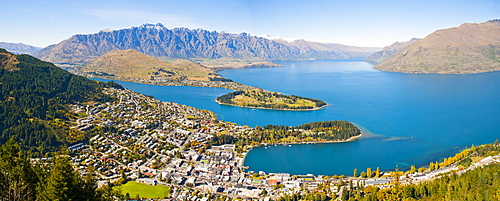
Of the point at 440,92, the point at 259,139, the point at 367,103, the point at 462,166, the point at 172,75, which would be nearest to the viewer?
the point at 462,166

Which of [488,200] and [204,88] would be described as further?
[204,88]

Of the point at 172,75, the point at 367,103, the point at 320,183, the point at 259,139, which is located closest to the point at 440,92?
the point at 367,103

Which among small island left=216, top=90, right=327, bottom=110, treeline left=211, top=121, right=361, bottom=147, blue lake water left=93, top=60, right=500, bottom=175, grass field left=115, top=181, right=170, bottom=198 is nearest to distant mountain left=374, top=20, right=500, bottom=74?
blue lake water left=93, top=60, right=500, bottom=175

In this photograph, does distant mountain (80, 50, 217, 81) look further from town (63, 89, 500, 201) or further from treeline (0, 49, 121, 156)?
town (63, 89, 500, 201)

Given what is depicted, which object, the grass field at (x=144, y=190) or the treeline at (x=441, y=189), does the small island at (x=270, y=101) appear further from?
the grass field at (x=144, y=190)

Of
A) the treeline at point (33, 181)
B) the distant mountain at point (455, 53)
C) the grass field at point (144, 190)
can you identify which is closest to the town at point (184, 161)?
the grass field at point (144, 190)

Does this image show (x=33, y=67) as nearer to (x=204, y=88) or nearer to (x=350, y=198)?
(x=204, y=88)
